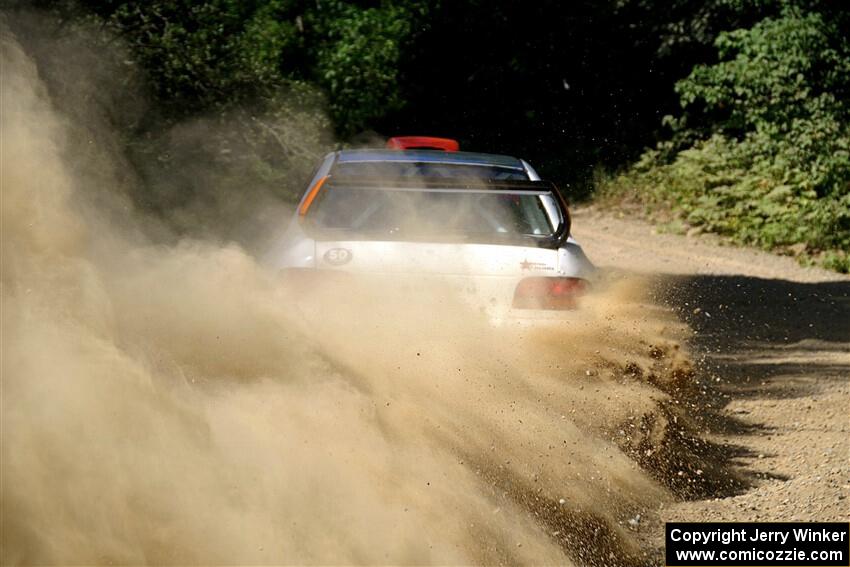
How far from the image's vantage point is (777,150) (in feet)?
55.7

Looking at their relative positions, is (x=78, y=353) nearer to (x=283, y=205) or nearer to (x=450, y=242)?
(x=450, y=242)

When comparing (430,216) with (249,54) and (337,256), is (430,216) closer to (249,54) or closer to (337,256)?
(337,256)

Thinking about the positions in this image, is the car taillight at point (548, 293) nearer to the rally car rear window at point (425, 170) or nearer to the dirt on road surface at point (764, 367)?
the rally car rear window at point (425, 170)

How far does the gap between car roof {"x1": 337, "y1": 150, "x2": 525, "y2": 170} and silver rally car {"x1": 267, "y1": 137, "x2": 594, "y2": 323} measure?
18.2 inches

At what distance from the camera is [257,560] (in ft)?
13.0

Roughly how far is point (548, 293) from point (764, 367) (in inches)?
123

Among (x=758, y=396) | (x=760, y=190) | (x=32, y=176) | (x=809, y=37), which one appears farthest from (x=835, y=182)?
(x=32, y=176)

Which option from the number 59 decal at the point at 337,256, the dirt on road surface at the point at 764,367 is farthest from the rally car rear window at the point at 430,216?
the dirt on road surface at the point at 764,367

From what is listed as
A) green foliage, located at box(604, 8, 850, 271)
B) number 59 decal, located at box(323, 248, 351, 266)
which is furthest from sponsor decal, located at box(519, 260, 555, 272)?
green foliage, located at box(604, 8, 850, 271)

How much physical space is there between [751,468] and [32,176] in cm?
408

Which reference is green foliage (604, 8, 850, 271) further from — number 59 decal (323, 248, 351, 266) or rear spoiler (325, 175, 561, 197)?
number 59 decal (323, 248, 351, 266)

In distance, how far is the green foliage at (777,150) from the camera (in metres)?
15.6

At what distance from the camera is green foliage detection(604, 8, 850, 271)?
1556cm

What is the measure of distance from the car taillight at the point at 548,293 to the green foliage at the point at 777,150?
9.07 meters
